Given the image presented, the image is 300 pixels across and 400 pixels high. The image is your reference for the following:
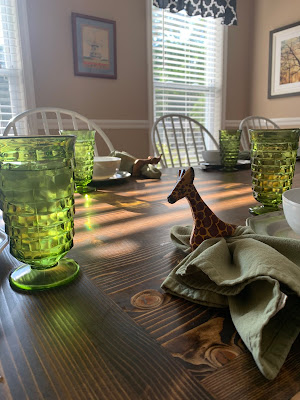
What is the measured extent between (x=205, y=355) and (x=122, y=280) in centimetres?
16

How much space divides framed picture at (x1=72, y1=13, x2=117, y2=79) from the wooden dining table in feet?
8.52

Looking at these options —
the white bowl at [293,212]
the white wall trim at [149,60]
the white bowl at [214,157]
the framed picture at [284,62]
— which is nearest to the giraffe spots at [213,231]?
Answer: the white bowl at [293,212]

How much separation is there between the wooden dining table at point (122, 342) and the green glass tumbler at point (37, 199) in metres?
0.04

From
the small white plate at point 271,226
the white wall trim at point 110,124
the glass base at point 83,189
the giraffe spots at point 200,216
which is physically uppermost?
the white wall trim at point 110,124

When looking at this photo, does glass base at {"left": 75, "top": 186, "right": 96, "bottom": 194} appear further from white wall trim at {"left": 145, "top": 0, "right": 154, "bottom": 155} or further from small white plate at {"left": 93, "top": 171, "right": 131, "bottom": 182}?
white wall trim at {"left": 145, "top": 0, "right": 154, "bottom": 155}

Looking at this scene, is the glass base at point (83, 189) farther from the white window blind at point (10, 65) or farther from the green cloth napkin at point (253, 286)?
the white window blind at point (10, 65)

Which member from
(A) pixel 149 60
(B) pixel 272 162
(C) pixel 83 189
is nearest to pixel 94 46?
(A) pixel 149 60

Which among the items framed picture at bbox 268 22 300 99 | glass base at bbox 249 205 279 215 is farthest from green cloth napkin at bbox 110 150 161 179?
framed picture at bbox 268 22 300 99

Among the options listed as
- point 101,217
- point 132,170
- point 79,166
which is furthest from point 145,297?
point 132,170

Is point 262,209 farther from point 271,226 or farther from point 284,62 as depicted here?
point 284,62

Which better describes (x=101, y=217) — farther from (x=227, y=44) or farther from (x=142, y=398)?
(x=227, y=44)

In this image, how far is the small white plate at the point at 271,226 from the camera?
507 mm

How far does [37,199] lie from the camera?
381mm

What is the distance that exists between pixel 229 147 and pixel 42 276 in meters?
1.10
